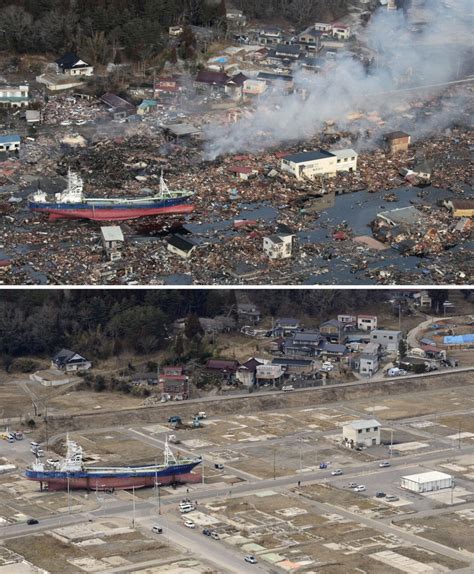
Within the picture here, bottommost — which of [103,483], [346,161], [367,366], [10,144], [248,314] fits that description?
[367,366]

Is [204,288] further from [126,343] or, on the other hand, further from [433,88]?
[433,88]

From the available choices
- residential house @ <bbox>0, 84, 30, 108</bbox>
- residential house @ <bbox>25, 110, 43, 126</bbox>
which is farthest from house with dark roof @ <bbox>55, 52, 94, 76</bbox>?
A: residential house @ <bbox>25, 110, 43, 126</bbox>

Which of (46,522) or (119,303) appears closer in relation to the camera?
(46,522)

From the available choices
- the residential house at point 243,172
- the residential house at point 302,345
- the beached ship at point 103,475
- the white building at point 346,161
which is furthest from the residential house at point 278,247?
the beached ship at point 103,475

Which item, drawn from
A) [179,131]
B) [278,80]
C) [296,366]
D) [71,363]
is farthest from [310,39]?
[71,363]

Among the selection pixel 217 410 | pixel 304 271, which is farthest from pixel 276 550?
pixel 304 271

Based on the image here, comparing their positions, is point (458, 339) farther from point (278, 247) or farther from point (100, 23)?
point (100, 23)
